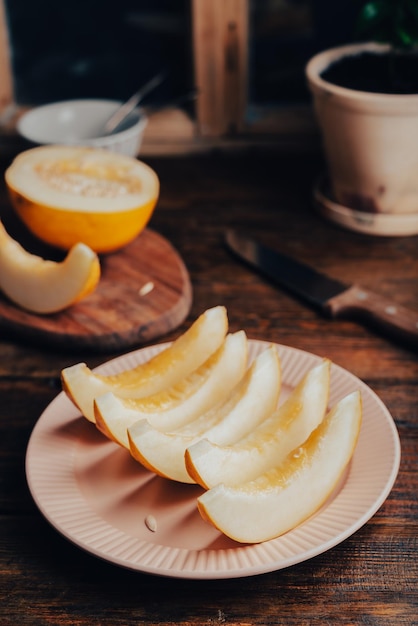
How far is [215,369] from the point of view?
77 centimetres

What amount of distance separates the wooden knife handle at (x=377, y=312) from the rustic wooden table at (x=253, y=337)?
0.05 feet

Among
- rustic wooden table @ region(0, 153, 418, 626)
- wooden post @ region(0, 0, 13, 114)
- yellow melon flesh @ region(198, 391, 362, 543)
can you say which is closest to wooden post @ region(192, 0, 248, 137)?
rustic wooden table @ region(0, 153, 418, 626)

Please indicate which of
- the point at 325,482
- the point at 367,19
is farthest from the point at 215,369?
the point at 367,19

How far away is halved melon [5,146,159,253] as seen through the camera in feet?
3.31

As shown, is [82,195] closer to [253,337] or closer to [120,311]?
[120,311]

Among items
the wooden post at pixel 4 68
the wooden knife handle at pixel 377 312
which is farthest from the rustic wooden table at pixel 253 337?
the wooden post at pixel 4 68

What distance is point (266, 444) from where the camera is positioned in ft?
2.26

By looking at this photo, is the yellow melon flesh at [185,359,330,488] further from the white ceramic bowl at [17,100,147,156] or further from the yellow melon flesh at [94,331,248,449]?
the white ceramic bowl at [17,100,147,156]

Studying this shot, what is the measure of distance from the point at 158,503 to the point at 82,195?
1.55 feet

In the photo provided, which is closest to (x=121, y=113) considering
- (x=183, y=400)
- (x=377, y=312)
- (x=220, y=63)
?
(x=220, y=63)

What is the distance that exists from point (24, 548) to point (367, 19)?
2.75ft

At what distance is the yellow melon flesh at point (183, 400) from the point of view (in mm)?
690

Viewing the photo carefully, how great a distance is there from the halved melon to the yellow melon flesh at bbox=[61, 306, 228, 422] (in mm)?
255

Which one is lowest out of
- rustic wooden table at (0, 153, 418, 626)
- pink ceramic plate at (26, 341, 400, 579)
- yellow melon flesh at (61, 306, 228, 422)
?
rustic wooden table at (0, 153, 418, 626)
